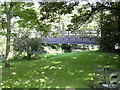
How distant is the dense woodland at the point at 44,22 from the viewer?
630 cm

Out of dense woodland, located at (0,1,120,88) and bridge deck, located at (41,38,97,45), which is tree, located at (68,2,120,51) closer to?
dense woodland, located at (0,1,120,88)

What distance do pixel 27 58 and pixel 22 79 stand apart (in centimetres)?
475

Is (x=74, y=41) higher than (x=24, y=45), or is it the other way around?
(x=24, y=45)

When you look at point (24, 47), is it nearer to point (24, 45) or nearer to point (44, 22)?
point (24, 45)

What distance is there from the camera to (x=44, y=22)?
25.5 ft

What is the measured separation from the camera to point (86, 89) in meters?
3.69

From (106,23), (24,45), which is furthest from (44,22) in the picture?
(106,23)

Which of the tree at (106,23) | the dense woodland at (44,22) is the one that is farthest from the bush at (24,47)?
the tree at (106,23)

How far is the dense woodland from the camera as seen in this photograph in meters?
6.30

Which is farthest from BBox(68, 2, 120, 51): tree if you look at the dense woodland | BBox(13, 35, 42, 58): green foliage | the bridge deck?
BBox(13, 35, 42, 58): green foliage

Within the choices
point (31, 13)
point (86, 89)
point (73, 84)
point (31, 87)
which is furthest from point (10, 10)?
point (86, 89)

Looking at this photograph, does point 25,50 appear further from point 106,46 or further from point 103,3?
point 106,46

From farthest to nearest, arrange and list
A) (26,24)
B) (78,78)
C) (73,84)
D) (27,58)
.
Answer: (27,58) → (26,24) → (78,78) → (73,84)

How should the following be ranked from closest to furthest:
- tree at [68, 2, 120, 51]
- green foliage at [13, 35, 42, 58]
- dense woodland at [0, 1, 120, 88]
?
dense woodland at [0, 1, 120, 88] → tree at [68, 2, 120, 51] → green foliage at [13, 35, 42, 58]
